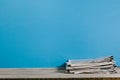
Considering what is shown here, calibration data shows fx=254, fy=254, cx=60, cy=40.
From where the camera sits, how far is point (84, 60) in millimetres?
1765

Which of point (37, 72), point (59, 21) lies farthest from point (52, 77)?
point (59, 21)

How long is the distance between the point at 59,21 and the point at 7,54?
44cm

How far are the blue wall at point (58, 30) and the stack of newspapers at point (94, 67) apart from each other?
4.0 inches

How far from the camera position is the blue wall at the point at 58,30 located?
1.75 metres

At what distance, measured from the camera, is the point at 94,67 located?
1.65 m

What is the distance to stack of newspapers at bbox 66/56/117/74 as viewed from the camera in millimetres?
1629

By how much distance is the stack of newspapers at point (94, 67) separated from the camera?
5.34ft

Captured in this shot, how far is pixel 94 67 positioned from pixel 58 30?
36 centimetres

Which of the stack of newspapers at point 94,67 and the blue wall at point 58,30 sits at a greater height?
the blue wall at point 58,30

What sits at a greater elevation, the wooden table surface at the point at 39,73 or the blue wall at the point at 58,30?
the blue wall at the point at 58,30

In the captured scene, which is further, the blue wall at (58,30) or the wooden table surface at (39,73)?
the blue wall at (58,30)

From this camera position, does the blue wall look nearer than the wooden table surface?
No

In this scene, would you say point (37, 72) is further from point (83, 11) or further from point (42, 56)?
point (83, 11)

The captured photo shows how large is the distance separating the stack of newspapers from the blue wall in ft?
0.33
